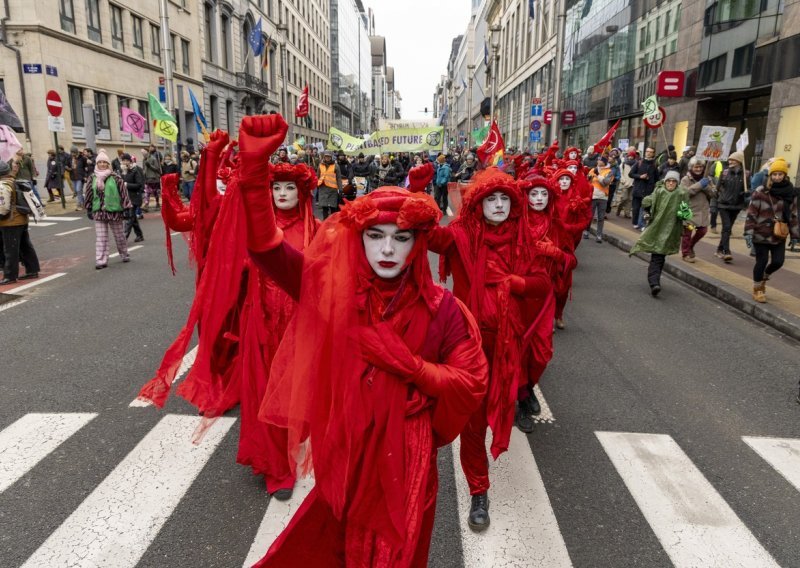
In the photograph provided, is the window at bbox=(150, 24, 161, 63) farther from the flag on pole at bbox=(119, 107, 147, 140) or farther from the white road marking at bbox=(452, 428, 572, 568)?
the white road marking at bbox=(452, 428, 572, 568)

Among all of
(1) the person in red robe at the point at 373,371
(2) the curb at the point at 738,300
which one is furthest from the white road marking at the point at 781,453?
(2) the curb at the point at 738,300

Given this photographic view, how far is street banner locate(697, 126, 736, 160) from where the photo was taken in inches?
548

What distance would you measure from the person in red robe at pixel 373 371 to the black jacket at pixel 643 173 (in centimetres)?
1370

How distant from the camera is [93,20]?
84.3 feet

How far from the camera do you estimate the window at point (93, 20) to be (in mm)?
25259

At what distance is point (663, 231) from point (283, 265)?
8.14 meters

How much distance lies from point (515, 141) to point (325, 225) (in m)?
49.6

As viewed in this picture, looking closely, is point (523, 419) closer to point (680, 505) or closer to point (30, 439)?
point (680, 505)

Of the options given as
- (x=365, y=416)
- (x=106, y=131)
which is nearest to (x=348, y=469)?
(x=365, y=416)

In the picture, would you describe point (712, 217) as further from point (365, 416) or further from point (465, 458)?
point (365, 416)

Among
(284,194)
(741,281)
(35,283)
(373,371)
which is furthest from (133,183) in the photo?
(373,371)

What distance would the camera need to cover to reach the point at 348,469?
2.14 metres

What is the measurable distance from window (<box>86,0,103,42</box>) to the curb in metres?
25.8

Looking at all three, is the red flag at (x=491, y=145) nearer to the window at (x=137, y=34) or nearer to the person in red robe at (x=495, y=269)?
the person in red robe at (x=495, y=269)
